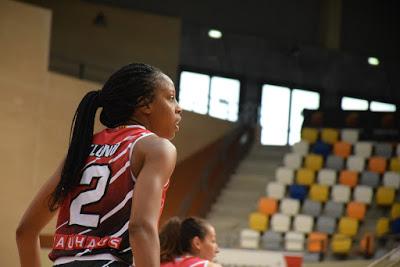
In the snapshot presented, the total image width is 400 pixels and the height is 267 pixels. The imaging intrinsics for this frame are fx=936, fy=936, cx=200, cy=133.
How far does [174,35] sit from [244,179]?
10.4 ft

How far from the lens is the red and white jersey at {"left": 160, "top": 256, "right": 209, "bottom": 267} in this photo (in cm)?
420

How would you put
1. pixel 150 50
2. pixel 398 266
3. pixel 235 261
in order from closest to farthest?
pixel 398 266 → pixel 235 261 → pixel 150 50

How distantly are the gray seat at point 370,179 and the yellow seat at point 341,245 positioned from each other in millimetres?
1804

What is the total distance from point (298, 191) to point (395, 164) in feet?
5.14

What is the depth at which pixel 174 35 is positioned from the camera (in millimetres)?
17219

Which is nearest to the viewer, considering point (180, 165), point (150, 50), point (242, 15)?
point (180, 165)

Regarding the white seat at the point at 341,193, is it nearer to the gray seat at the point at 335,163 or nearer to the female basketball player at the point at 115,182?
the gray seat at the point at 335,163

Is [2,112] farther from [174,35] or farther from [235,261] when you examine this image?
[174,35]

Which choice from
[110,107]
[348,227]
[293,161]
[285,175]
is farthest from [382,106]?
[110,107]

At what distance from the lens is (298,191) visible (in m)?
14.6

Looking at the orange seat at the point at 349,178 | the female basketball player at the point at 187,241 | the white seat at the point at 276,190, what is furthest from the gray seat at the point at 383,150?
the female basketball player at the point at 187,241

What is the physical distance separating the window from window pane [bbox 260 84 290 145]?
0.59 m

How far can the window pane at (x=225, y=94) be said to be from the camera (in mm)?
17484

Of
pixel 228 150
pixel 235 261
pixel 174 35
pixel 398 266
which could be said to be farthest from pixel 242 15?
pixel 398 266
